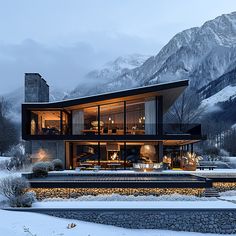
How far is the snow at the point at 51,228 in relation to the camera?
37.1 feet

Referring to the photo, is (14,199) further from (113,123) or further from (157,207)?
(113,123)

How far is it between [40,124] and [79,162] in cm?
379

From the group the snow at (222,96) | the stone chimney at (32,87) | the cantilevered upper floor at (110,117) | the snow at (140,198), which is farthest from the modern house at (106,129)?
the snow at (222,96)

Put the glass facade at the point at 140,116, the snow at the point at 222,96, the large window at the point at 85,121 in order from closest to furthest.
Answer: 1. the glass facade at the point at 140,116
2. the large window at the point at 85,121
3. the snow at the point at 222,96

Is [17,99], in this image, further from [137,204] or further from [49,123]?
[137,204]

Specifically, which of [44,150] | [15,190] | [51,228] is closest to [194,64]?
[44,150]

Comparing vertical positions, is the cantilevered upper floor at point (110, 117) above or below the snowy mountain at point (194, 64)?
below

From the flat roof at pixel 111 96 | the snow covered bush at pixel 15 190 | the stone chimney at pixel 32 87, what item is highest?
the stone chimney at pixel 32 87

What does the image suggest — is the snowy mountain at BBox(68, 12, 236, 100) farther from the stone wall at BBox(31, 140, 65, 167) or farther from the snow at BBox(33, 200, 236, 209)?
the snow at BBox(33, 200, 236, 209)

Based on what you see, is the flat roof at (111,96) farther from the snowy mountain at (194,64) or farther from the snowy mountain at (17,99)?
the snowy mountain at (194,64)

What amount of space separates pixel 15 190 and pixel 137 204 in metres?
4.31

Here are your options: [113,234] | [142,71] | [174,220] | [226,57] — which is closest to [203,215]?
[174,220]

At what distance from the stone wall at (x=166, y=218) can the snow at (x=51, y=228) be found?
0.18 meters

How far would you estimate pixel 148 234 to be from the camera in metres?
12.6
